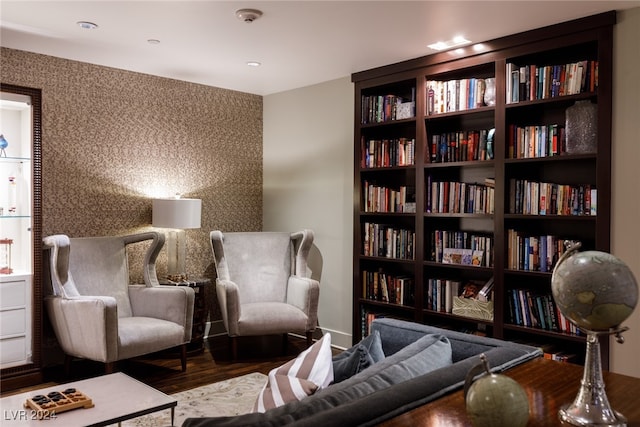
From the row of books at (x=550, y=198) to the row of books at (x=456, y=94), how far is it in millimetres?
649

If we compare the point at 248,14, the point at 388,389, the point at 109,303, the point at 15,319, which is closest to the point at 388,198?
the point at 248,14

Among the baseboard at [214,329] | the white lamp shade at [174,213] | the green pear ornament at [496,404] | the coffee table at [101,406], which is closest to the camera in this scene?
the green pear ornament at [496,404]

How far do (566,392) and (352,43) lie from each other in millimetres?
2885

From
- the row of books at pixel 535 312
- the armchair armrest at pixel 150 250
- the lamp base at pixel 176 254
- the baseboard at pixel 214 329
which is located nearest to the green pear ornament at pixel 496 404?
the row of books at pixel 535 312

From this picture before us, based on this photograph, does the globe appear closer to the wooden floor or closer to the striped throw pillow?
the striped throw pillow

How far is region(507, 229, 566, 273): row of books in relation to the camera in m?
3.52

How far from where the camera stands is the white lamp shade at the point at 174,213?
4.50 m

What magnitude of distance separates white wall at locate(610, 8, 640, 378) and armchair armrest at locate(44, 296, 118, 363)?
317 centimetres

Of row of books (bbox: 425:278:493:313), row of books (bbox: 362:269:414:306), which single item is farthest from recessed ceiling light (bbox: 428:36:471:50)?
row of books (bbox: 362:269:414:306)

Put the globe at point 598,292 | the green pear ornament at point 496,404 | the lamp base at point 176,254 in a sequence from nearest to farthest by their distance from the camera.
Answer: the green pear ornament at point 496,404 → the globe at point 598,292 → the lamp base at point 176,254

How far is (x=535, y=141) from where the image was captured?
3600 millimetres

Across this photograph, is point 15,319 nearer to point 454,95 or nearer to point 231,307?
point 231,307

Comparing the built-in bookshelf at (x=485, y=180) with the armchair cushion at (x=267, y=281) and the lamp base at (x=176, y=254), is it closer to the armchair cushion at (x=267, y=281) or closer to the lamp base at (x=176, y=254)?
the armchair cushion at (x=267, y=281)

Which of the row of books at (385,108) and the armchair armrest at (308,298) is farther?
the armchair armrest at (308,298)
